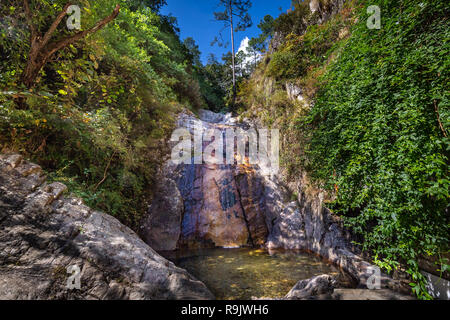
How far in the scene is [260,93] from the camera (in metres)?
9.01

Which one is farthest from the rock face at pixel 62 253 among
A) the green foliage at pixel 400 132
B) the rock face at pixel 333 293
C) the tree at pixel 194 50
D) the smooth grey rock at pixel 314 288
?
the tree at pixel 194 50

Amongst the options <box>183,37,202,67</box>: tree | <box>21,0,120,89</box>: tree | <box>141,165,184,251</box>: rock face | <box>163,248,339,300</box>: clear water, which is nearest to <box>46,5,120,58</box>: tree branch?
<box>21,0,120,89</box>: tree

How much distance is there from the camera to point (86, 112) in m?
4.27

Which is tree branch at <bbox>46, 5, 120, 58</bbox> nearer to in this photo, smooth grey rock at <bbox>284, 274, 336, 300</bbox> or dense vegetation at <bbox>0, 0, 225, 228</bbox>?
dense vegetation at <bbox>0, 0, 225, 228</bbox>

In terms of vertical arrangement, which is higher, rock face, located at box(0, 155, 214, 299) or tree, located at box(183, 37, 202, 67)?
tree, located at box(183, 37, 202, 67)

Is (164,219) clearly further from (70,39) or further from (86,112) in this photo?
(70,39)

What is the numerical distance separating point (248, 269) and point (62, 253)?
127 inches

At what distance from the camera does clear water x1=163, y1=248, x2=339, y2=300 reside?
121 inches

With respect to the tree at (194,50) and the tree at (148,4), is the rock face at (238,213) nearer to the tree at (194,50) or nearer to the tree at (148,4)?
the tree at (148,4)

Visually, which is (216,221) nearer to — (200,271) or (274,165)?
(200,271)

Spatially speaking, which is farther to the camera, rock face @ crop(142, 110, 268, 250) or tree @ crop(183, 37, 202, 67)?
tree @ crop(183, 37, 202, 67)

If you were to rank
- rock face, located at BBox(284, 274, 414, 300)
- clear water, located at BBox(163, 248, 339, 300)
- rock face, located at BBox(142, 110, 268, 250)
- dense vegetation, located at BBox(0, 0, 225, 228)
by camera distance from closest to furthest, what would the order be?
rock face, located at BBox(284, 274, 414, 300)
dense vegetation, located at BBox(0, 0, 225, 228)
clear water, located at BBox(163, 248, 339, 300)
rock face, located at BBox(142, 110, 268, 250)

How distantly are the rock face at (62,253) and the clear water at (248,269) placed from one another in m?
1.01

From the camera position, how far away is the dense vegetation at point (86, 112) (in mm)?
2943
